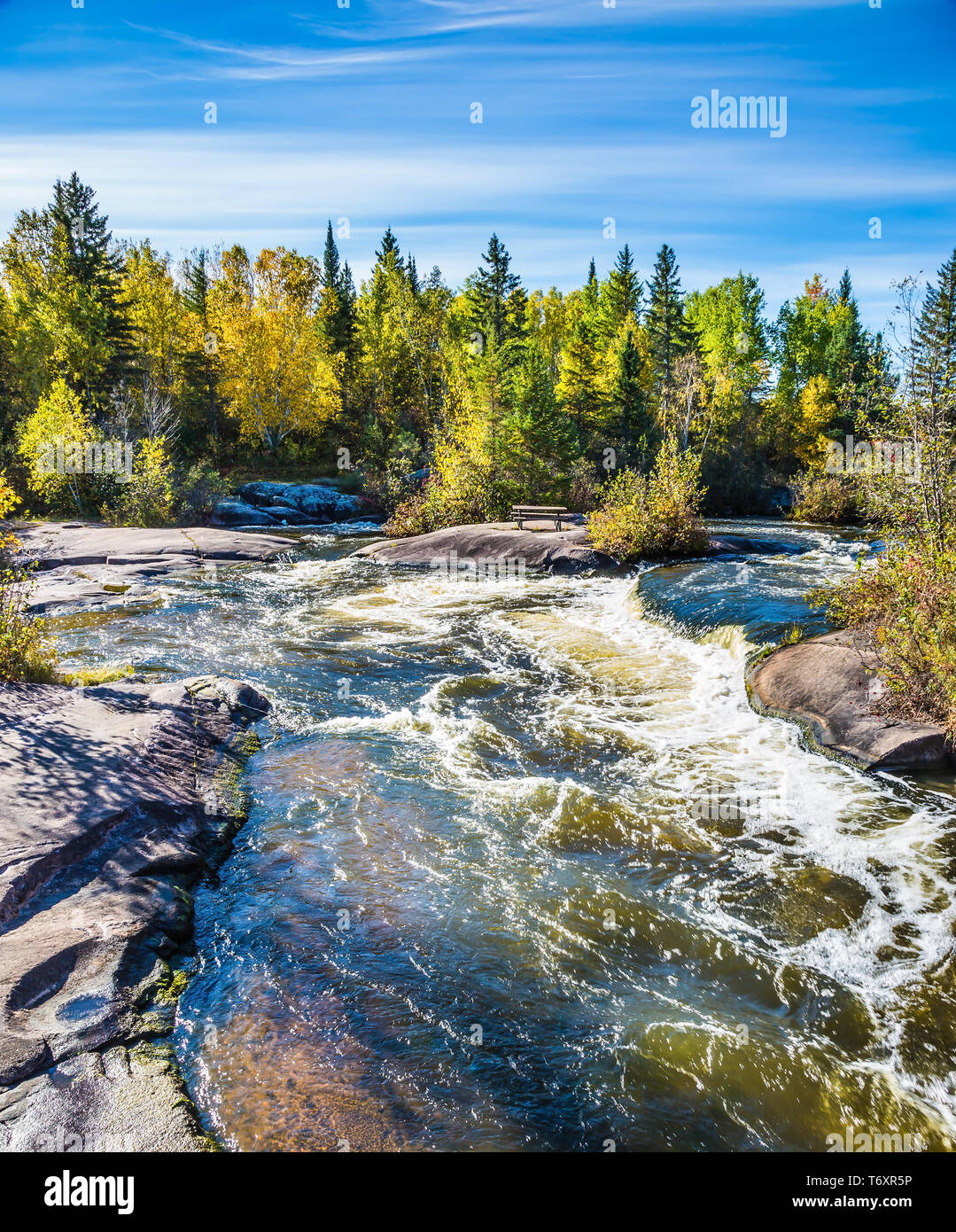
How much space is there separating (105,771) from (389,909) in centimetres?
300

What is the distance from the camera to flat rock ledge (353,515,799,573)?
65.5 ft

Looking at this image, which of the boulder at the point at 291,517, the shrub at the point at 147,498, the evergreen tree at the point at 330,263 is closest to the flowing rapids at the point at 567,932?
the shrub at the point at 147,498

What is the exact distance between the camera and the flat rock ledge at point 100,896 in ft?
11.6

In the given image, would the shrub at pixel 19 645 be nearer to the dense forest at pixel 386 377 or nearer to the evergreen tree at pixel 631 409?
the dense forest at pixel 386 377

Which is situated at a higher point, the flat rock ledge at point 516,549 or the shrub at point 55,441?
the shrub at point 55,441

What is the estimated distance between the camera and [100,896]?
198 inches

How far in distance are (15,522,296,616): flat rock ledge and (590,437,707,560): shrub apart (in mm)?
11619

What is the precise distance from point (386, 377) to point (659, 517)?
36536 millimetres

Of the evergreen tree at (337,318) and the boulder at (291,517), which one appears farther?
the evergreen tree at (337,318)

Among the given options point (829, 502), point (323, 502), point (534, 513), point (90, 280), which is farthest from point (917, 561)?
point (90, 280)

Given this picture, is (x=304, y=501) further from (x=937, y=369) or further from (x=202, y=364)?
(x=937, y=369)

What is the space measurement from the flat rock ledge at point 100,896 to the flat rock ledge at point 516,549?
42.7 ft

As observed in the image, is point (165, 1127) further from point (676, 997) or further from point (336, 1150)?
point (676, 997)

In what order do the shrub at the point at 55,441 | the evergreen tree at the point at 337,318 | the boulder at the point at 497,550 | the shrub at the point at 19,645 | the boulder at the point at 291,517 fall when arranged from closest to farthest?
the shrub at the point at 19,645 < the boulder at the point at 497,550 < the shrub at the point at 55,441 < the boulder at the point at 291,517 < the evergreen tree at the point at 337,318
